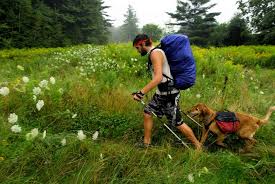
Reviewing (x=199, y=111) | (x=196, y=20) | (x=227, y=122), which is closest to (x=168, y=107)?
(x=199, y=111)

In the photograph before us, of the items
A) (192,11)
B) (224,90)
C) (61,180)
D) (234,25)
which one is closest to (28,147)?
(61,180)

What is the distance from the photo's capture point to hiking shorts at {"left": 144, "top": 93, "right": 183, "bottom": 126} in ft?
16.8

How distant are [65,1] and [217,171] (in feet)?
119

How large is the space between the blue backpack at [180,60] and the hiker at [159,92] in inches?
3.6

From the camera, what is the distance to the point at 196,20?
156ft

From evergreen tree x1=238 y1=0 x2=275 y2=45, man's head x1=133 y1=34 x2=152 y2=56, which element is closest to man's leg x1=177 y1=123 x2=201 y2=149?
man's head x1=133 y1=34 x2=152 y2=56

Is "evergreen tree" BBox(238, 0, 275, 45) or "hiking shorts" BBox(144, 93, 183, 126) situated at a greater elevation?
"evergreen tree" BBox(238, 0, 275, 45)

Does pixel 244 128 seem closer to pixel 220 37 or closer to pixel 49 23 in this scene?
pixel 49 23

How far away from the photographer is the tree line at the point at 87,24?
978 inches

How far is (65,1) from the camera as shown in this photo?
37.9 meters

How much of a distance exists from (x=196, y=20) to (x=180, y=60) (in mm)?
44264

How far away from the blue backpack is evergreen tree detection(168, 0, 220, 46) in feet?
135

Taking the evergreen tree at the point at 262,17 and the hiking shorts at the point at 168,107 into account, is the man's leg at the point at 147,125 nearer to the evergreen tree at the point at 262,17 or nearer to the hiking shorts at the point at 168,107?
the hiking shorts at the point at 168,107

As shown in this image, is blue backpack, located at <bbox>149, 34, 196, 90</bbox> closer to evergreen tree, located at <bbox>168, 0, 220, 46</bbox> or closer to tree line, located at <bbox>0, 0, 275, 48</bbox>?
tree line, located at <bbox>0, 0, 275, 48</bbox>
